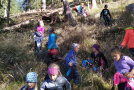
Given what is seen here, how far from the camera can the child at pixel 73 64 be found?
378cm

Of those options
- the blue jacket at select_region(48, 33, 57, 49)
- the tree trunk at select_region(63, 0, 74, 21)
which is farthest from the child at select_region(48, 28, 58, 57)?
the tree trunk at select_region(63, 0, 74, 21)

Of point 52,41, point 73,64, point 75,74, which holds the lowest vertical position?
point 75,74

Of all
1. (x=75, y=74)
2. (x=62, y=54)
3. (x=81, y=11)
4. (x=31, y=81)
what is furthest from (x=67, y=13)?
(x=31, y=81)

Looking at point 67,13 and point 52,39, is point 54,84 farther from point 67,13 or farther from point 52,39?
point 67,13

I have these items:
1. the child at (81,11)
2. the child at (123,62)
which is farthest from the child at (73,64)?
the child at (81,11)

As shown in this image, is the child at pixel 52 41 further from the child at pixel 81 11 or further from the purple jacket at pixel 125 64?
the child at pixel 81 11

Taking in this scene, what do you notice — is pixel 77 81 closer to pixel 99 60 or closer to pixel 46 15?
pixel 99 60

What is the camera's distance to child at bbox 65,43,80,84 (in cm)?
378

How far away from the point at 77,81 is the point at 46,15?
9.03 metres

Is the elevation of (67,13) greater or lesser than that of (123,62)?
greater


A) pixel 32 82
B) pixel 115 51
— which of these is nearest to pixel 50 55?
pixel 32 82

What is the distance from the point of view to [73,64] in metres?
→ 3.95

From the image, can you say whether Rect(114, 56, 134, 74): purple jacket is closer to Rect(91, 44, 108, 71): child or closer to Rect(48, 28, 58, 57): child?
Rect(91, 44, 108, 71): child

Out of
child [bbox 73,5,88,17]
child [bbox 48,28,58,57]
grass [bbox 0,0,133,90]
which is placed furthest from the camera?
child [bbox 73,5,88,17]
